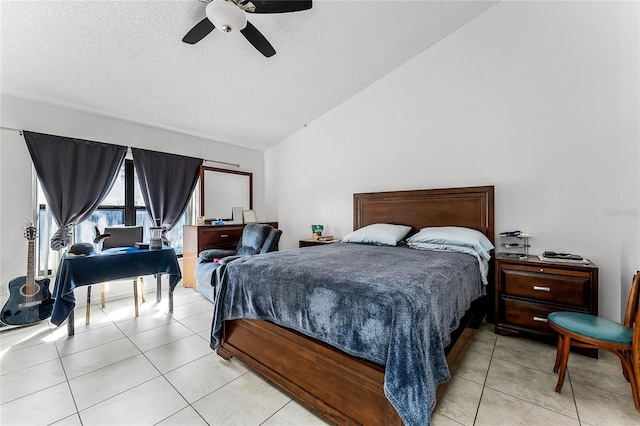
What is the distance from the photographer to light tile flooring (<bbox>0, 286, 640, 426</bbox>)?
154cm

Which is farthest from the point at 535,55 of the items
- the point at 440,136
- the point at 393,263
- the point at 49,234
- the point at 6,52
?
the point at 49,234

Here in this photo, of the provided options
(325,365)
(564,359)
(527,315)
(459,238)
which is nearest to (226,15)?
(325,365)

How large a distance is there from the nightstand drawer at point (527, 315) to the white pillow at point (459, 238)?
0.48 m

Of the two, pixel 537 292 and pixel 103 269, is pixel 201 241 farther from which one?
pixel 537 292

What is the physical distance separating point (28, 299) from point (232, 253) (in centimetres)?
211

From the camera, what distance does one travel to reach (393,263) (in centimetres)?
204

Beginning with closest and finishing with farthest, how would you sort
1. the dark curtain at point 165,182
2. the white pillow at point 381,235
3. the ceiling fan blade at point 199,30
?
the ceiling fan blade at point 199,30 < the white pillow at point 381,235 < the dark curtain at point 165,182

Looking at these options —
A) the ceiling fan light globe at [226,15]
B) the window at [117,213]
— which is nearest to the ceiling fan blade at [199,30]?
the ceiling fan light globe at [226,15]

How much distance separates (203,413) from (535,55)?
4.23 meters

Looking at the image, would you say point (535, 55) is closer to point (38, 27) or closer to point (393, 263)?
point (393, 263)

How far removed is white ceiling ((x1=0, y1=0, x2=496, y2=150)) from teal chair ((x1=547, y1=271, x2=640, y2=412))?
309 centimetres

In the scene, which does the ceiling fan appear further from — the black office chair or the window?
the window

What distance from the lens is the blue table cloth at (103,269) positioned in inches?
95.2

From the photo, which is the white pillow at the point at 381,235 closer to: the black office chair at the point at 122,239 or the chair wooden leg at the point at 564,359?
the chair wooden leg at the point at 564,359
